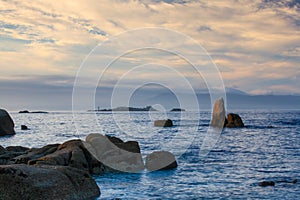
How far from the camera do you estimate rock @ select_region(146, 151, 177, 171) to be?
27.3 meters

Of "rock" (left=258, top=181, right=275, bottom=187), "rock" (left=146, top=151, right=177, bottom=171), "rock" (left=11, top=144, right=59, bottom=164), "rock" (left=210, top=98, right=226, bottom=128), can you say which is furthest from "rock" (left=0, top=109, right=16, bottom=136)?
"rock" (left=258, top=181, right=275, bottom=187)

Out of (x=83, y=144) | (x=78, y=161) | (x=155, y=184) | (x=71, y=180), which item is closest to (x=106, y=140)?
(x=83, y=144)

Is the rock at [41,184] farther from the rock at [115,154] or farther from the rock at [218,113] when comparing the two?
the rock at [218,113]

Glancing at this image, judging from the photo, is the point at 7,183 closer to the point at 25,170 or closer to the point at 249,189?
the point at 25,170

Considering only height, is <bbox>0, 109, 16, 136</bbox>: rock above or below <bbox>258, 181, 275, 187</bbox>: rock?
above

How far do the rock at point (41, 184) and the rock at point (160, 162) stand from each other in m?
10.5

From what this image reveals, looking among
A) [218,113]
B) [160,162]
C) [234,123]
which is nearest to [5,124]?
[160,162]

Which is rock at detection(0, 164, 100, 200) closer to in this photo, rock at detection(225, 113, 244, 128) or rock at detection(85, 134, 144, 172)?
rock at detection(85, 134, 144, 172)

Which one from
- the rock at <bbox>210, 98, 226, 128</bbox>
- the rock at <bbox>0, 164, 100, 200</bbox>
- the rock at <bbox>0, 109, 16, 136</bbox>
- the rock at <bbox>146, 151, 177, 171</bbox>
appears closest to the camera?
the rock at <bbox>0, 164, 100, 200</bbox>

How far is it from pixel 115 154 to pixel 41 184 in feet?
40.6

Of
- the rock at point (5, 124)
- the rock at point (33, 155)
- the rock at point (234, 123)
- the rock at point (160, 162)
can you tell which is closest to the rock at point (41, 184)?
the rock at point (33, 155)

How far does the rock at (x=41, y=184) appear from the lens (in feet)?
48.1

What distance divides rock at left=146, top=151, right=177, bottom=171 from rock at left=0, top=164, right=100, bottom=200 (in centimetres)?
1047

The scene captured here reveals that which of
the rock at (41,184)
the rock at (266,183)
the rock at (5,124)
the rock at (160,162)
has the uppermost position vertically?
the rock at (5,124)
